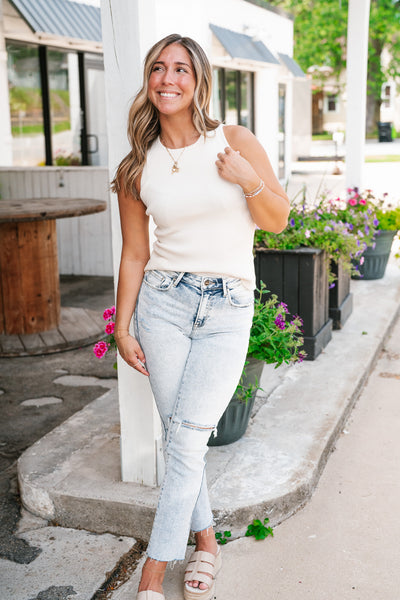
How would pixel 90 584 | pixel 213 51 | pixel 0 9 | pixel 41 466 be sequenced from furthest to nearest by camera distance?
pixel 213 51 → pixel 0 9 → pixel 41 466 → pixel 90 584

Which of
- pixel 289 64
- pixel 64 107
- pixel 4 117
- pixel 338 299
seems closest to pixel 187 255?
pixel 338 299

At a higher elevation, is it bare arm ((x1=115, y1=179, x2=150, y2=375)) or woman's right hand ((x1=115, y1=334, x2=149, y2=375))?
→ bare arm ((x1=115, y1=179, x2=150, y2=375))

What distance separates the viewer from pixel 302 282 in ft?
16.2

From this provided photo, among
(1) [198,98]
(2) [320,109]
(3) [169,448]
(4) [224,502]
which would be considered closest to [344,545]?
(4) [224,502]

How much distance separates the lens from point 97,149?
11.2 meters

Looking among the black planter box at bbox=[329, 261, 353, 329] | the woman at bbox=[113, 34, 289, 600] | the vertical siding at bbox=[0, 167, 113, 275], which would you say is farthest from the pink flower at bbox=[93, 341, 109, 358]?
the vertical siding at bbox=[0, 167, 113, 275]

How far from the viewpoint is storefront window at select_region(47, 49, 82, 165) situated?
10.3 m

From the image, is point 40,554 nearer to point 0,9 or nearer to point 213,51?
point 0,9

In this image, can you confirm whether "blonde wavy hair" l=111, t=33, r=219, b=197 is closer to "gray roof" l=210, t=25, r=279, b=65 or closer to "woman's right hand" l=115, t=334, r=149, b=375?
"woman's right hand" l=115, t=334, r=149, b=375

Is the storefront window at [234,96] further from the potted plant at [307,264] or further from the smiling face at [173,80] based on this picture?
the smiling face at [173,80]

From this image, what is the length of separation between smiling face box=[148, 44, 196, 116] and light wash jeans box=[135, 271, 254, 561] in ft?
1.81

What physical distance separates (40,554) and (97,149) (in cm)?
901

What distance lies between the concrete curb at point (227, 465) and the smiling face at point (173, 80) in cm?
160

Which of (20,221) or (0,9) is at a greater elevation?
(0,9)
